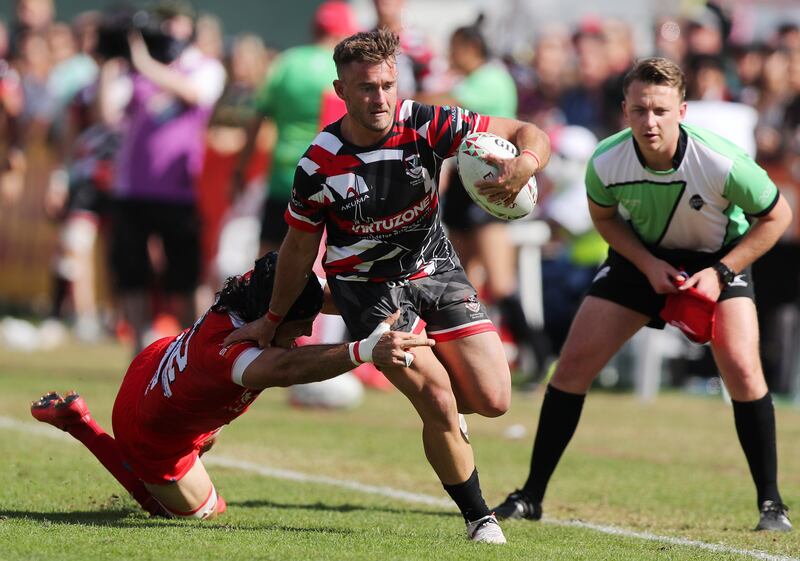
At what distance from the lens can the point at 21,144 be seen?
16953 mm

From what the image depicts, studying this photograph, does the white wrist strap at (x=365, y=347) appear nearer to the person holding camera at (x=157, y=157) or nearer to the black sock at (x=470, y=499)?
the black sock at (x=470, y=499)

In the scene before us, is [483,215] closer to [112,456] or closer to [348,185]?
[112,456]

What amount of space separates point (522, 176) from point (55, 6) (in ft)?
62.2

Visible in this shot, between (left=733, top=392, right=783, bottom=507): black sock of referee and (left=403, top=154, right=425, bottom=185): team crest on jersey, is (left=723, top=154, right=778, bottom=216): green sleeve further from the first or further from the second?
(left=403, top=154, right=425, bottom=185): team crest on jersey

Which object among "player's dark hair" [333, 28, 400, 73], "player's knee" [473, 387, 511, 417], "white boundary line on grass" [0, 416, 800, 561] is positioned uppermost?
"player's dark hair" [333, 28, 400, 73]

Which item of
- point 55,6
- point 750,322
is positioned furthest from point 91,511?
point 55,6

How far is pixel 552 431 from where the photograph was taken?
22.7 feet

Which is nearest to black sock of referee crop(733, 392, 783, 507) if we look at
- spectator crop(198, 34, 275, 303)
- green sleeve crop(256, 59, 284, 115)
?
green sleeve crop(256, 59, 284, 115)

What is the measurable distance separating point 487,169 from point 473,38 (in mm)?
6066

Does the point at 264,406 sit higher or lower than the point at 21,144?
lower

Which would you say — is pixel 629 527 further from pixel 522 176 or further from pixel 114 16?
pixel 114 16

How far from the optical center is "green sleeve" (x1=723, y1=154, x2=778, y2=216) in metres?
6.45

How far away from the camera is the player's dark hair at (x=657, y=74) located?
6.35 metres

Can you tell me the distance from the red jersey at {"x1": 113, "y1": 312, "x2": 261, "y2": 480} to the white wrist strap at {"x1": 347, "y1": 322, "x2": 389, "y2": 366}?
529 mm
